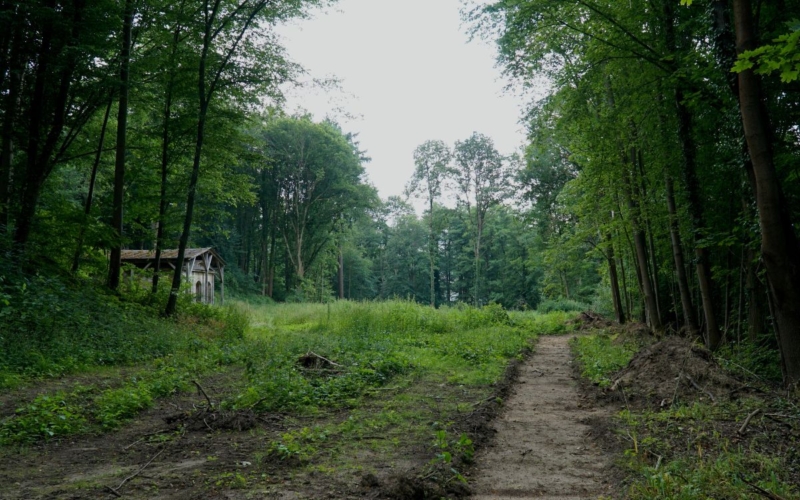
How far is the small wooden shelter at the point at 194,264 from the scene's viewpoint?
82.1 ft

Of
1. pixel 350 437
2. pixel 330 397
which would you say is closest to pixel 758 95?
pixel 350 437

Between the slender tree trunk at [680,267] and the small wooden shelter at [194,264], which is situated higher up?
the small wooden shelter at [194,264]

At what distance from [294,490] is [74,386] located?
5269mm

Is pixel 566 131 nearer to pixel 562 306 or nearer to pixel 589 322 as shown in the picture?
pixel 589 322

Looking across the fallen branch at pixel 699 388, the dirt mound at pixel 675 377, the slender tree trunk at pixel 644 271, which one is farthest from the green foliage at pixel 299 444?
the slender tree trunk at pixel 644 271

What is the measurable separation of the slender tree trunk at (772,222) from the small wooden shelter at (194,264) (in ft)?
76.2

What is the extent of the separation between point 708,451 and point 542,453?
150cm

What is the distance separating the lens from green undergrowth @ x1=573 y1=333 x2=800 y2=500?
3498mm

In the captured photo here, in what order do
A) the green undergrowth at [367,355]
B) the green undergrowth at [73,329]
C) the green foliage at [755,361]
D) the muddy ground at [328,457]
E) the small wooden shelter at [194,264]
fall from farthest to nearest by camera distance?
the small wooden shelter at [194,264]
the green undergrowth at [73,329]
the green foliage at [755,361]
the green undergrowth at [367,355]
the muddy ground at [328,457]

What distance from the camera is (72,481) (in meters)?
3.88

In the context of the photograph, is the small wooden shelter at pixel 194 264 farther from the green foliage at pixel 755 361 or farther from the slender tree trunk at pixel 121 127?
the green foliage at pixel 755 361

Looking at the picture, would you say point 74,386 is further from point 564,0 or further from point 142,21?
point 142,21

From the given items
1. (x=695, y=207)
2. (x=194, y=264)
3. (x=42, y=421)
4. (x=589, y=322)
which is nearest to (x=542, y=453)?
(x=42, y=421)

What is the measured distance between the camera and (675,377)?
273 inches
